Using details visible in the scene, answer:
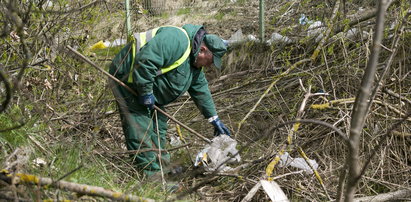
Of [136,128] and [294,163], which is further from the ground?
[136,128]

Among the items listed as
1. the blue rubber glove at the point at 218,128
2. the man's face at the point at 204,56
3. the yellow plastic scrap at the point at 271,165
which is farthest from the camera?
the blue rubber glove at the point at 218,128

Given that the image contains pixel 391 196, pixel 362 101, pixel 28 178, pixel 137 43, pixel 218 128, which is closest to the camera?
pixel 362 101

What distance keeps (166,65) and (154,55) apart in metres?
0.25

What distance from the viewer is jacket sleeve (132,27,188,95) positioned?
15.5 ft

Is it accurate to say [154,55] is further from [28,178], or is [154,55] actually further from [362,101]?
[362,101]

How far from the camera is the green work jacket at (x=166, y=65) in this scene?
15.6 ft

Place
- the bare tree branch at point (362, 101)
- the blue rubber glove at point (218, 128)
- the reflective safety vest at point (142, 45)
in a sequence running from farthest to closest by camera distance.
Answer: the blue rubber glove at point (218, 128) < the reflective safety vest at point (142, 45) < the bare tree branch at point (362, 101)

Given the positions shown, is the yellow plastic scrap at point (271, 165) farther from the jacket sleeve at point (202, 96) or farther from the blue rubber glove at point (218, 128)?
the jacket sleeve at point (202, 96)

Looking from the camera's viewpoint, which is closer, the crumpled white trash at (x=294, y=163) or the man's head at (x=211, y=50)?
the crumpled white trash at (x=294, y=163)

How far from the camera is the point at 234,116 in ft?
20.9

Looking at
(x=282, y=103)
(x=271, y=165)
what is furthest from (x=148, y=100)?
(x=282, y=103)

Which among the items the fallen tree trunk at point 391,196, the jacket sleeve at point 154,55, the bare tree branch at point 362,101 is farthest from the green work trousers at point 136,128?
the bare tree branch at point 362,101

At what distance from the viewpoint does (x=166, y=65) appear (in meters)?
4.96

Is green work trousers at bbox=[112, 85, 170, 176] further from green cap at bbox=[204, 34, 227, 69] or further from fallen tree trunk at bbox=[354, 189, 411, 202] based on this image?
fallen tree trunk at bbox=[354, 189, 411, 202]
